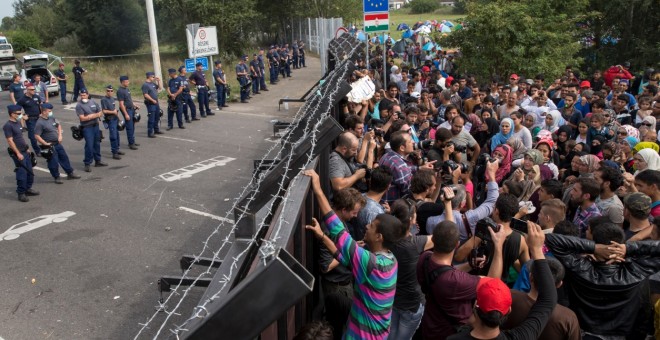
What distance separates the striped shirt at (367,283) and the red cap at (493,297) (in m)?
0.54

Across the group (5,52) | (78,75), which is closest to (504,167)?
(78,75)

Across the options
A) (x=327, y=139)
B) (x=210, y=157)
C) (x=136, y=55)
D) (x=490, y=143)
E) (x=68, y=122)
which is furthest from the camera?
(x=136, y=55)

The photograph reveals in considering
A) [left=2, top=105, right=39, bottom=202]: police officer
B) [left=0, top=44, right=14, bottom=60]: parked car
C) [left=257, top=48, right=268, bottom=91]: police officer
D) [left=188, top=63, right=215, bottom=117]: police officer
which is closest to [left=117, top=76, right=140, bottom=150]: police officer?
[left=2, top=105, right=39, bottom=202]: police officer

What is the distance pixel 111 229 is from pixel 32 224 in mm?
1414

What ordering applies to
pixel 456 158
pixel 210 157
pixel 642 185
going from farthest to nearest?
pixel 210 157
pixel 456 158
pixel 642 185

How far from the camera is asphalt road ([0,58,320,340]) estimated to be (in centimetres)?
630

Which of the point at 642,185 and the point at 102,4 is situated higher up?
the point at 102,4

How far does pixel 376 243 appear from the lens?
11.7ft

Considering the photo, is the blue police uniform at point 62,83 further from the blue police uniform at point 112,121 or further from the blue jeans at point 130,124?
the blue police uniform at point 112,121

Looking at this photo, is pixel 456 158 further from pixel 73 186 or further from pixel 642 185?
pixel 73 186

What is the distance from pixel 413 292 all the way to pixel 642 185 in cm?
291

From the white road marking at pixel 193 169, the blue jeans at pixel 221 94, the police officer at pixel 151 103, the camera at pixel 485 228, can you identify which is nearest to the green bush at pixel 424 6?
the blue jeans at pixel 221 94

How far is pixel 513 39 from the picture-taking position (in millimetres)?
13258

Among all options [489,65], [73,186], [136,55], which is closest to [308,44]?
[136,55]
